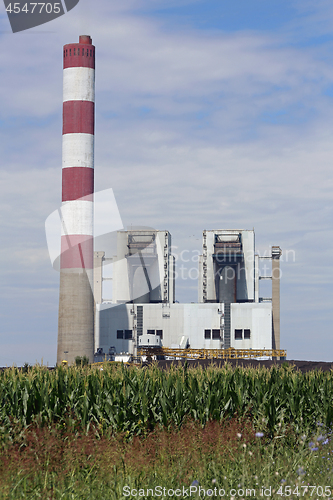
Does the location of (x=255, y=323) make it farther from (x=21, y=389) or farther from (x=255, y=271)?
(x=21, y=389)

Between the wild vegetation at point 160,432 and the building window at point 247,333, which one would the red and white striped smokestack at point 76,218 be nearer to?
the building window at point 247,333

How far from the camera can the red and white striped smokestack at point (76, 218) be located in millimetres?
58656

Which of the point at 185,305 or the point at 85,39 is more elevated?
the point at 85,39

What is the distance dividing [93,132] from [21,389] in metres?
47.0

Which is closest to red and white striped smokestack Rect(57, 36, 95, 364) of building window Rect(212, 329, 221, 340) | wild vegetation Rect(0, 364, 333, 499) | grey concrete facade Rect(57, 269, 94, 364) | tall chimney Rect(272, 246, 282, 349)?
grey concrete facade Rect(57, 269, 94, 364)

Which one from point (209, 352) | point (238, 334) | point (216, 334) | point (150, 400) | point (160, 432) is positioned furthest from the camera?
point (216, 334)

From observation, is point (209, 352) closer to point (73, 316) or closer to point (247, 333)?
point (247, 333)

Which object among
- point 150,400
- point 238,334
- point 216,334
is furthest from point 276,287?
point 150,400

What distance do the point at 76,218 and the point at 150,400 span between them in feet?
146

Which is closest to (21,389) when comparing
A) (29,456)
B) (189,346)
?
(29,456)

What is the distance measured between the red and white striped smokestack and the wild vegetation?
4135 centimetres

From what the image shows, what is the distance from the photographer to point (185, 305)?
77.5 metres

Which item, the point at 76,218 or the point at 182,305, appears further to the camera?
the point at 182,305

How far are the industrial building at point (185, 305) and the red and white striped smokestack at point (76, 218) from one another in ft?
51.1
